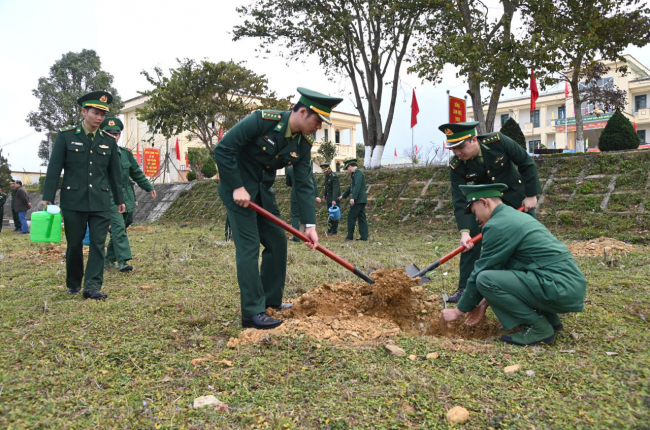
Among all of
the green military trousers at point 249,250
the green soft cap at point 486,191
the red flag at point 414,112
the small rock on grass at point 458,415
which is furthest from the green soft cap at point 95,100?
the red flag at point 414,112

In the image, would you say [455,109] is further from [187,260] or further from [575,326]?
[575,326]

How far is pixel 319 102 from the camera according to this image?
327cm

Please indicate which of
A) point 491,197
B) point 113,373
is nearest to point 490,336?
point 491,197

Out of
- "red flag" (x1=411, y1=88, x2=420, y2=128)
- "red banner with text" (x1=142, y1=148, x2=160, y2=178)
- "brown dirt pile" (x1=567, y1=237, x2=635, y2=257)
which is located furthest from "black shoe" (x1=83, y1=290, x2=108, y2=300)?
"red banner with text" (x1=142, y1=148, x2=160, y2=178)

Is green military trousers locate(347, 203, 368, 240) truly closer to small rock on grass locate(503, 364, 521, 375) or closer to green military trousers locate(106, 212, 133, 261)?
green military trousers locate(106, 212, 133, 261)

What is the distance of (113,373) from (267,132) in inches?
75.9

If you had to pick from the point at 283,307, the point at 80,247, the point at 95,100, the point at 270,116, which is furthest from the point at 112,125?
the point at 283,307

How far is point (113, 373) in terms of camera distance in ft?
8.38

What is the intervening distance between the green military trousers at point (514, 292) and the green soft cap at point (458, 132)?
1397 millimetres

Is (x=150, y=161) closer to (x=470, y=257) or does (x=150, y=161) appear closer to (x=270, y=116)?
(x=270, y=116)

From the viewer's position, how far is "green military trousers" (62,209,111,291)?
443 cm

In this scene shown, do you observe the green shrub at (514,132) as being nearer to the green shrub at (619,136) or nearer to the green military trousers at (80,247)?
the green shrub at (619,136)

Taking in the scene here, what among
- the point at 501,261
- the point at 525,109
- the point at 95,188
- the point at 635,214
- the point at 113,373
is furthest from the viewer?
the point at 525,109

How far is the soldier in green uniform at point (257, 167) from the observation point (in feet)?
11.0
